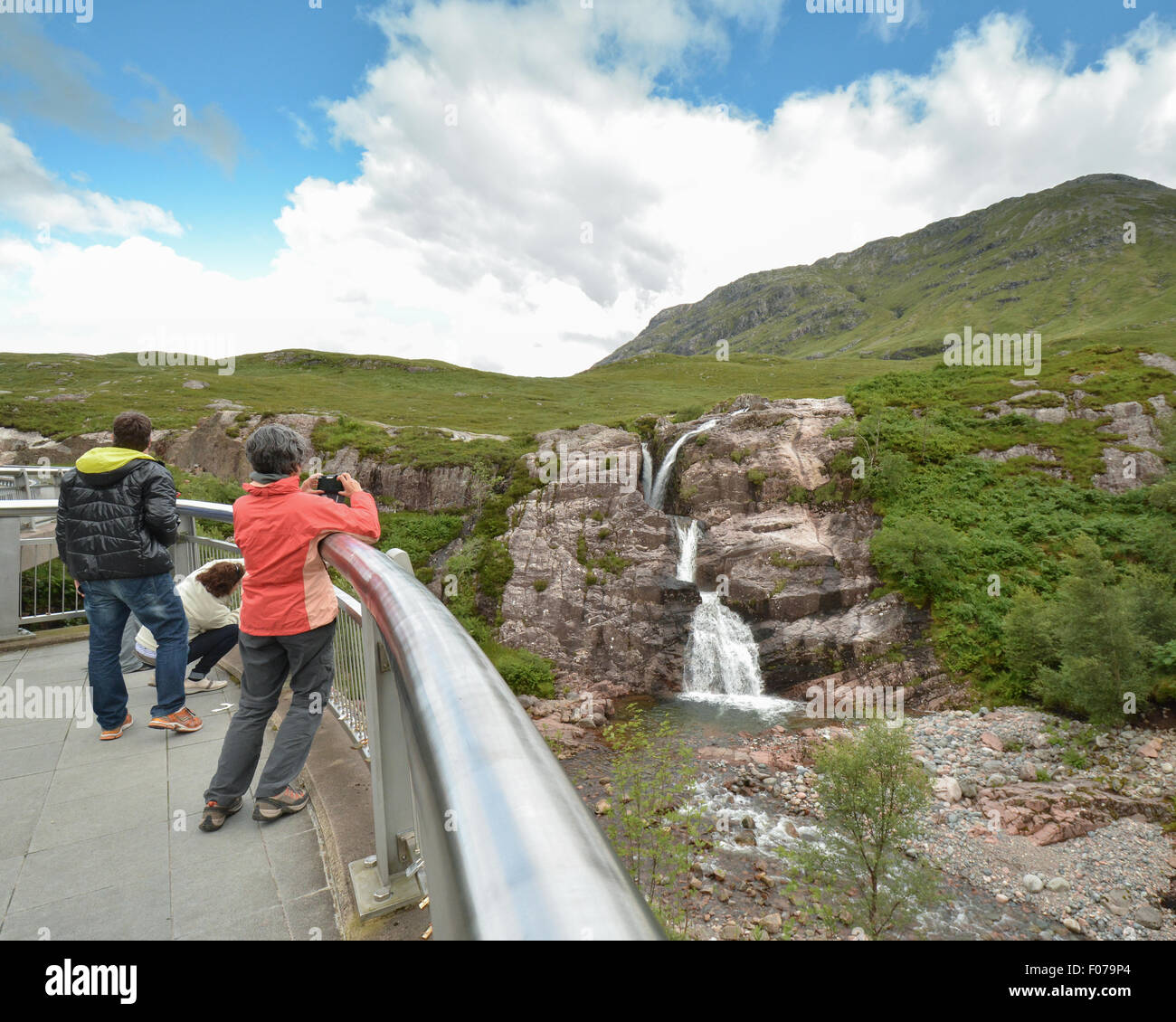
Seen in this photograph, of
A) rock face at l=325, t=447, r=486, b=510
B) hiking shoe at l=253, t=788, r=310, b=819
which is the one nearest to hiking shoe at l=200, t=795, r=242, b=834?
hiking shoe at l=253, t=788, r=310, b=819

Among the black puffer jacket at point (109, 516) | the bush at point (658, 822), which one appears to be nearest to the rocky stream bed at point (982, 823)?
the bush at point (658, 822)

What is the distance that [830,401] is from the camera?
103 ft

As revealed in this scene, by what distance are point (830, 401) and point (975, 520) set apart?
10406 millimetres

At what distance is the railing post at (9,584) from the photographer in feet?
22.4

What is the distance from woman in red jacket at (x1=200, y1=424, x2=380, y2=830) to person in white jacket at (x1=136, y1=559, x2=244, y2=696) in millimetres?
2460

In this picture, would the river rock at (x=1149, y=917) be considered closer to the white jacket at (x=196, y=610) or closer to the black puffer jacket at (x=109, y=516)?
the white jacket at (x=196, y=610)

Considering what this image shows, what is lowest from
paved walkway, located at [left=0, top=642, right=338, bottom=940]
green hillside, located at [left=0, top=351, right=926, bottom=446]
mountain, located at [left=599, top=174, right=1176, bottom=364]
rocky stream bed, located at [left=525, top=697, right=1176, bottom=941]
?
rocky stream bed, located at [left=525, top=697, right=1176, bottom=941]

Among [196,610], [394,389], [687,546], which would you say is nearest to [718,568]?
[687,546]

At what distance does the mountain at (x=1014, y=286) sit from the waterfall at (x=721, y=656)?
8890 cm

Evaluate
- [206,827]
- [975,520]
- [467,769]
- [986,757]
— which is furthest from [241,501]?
[975,520]

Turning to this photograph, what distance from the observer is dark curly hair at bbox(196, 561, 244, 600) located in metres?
5.69

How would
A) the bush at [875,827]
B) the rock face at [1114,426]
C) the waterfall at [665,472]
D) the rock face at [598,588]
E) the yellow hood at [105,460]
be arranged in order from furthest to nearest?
1. the waterfall at [665,472]
2. the rock face at [1114,426]
3. the rock face at [598,588]
4. the bush at [875,827]
5. the yellow hood at [105,460]

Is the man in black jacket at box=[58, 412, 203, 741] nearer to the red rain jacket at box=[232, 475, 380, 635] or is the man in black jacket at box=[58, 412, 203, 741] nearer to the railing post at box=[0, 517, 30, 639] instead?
the red rain jacket at box=[232, 475, 380, 635]
